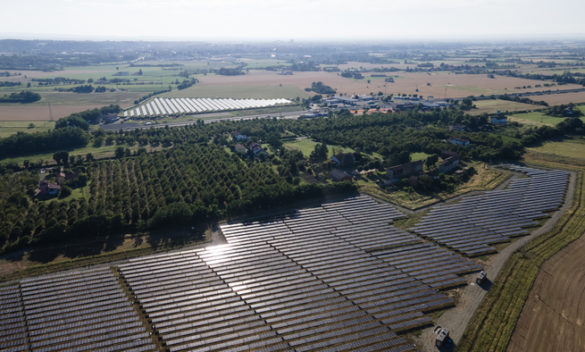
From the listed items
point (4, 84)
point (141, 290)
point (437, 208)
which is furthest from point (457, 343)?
point (4, 84)

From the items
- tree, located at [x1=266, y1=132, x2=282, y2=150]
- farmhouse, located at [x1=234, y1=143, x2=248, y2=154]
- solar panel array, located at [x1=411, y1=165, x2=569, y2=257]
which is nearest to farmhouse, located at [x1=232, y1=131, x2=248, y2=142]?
tree, located at [x1=266, y1=132, x2=282, y2=150]

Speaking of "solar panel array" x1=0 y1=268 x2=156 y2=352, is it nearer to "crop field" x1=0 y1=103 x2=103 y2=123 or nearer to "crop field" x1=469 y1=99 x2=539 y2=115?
"crop field" x1=0 y1=103 x2=103 y2=123

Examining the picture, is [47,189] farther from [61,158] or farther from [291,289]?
[291,289]

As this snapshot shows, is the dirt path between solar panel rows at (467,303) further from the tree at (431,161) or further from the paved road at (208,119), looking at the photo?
the paved road at (208,119)

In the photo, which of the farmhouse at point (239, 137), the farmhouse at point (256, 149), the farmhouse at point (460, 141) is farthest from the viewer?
the farmhouse at point (239, 137)

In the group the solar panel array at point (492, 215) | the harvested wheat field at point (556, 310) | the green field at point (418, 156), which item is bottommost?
the harvested wheat field at point (556, 310)

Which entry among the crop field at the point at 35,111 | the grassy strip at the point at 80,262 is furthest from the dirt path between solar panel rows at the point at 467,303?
the crop field at the point at 35,111
